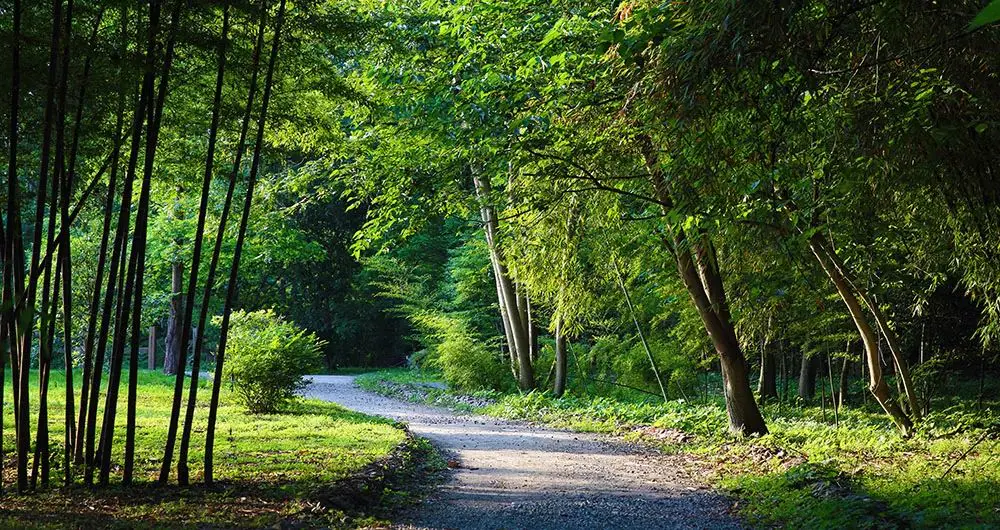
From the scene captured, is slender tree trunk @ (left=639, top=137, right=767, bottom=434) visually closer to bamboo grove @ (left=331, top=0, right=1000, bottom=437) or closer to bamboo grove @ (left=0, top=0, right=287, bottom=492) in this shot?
bamboo grove @ (left=331, top=0, right=1000, bottom=437)

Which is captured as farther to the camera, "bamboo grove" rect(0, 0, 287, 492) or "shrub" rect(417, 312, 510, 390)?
"shrub" rect(417, 312, 510, 390)

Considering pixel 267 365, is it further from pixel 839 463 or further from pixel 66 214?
pixel 839 463

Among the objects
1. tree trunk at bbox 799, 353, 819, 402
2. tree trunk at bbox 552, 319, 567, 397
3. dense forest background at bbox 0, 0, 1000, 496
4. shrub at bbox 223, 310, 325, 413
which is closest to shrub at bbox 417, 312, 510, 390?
dense forest background at bbox 0, 0, 1000, 496

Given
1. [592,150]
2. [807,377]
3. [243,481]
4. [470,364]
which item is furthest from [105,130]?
[807,377]

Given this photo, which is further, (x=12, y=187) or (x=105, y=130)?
(x=105, y=130)

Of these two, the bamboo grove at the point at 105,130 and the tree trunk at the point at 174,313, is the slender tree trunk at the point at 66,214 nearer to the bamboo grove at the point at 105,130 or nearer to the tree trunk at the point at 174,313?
the bamboo grove at the point at 105,130

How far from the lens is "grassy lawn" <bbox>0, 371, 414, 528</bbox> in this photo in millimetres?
4332

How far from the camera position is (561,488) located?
20.4 ft

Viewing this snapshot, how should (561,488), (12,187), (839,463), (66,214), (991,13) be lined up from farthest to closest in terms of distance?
(839,463) < (561,488) < (66,214) < (12,187) < (991,13)

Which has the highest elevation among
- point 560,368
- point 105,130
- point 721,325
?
point 105,130

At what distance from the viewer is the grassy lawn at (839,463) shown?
468cm

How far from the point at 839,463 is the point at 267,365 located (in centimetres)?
772

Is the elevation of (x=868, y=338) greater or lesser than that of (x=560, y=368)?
greater

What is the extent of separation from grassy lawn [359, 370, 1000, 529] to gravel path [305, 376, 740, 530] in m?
0.39
